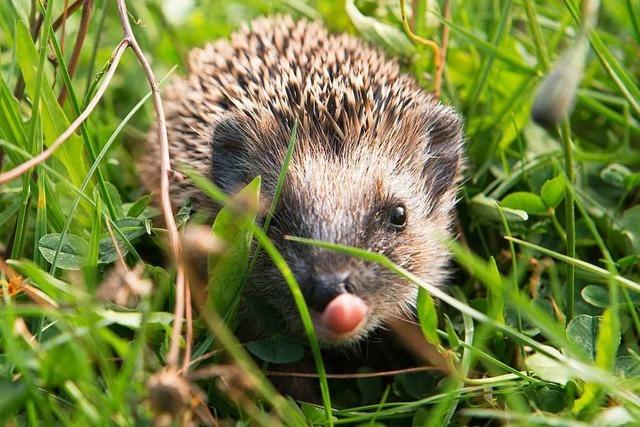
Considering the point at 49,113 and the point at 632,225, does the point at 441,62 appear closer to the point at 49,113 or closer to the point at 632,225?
the point at 632,225

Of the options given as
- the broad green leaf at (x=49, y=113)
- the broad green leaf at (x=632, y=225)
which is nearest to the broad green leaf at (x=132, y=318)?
the broad green leaf at (x=49, y=113)

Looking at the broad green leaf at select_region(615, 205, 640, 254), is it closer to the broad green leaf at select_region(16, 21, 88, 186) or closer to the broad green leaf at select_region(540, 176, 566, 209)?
the broad green leaf at select_region(540, 176, 566, 209)

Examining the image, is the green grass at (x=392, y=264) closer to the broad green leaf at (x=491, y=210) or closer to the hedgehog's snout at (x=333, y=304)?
the broad green leaf at (x=491, y=210)

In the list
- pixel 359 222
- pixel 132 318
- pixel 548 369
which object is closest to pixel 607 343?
pixel 548 369

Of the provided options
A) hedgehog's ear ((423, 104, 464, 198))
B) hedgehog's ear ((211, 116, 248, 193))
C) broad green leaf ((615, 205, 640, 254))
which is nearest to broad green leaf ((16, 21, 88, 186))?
hedgehog's ear ((211, 116, 248, 193))

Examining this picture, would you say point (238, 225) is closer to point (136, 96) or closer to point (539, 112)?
point (539, 112)

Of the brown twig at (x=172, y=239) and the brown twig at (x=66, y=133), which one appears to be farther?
the brown twig at (x=66, y=133)

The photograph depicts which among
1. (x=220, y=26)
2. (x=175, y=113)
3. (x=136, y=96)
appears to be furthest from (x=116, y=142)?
(x=220, y=26)

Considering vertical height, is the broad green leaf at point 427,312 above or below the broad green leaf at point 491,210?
below
